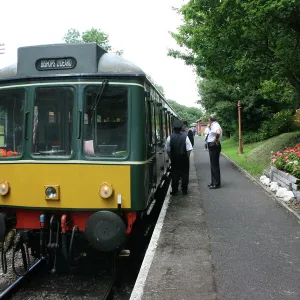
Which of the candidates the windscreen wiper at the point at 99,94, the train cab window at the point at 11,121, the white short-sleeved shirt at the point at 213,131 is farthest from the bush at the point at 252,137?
the train cab window at the point at 11,121

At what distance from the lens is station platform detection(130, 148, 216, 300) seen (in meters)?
4.06

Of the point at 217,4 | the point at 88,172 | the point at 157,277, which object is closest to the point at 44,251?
the point at 88,172

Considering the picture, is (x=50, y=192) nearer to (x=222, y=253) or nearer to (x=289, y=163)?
(x=222, y=253)

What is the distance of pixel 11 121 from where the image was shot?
17.7 ft

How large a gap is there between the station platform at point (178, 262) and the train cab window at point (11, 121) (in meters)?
2.32

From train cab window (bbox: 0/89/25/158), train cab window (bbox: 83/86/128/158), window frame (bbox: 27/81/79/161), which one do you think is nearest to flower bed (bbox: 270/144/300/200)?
train cab window (bbox: 83/86/128/158)

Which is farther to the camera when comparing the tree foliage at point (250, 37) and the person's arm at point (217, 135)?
the tree foliage at point (250, 37)

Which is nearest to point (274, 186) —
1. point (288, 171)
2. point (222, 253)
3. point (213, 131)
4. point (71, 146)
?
point (288, 171)

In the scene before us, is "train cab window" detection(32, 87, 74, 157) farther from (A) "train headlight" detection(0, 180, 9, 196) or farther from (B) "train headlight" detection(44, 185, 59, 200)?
(A) "train headlight" detection(0, 180, 9, 196)

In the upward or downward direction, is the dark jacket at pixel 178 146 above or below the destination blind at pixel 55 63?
below

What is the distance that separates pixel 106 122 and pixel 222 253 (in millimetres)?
2327

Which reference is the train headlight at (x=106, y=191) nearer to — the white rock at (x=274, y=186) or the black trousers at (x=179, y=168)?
the black trousers at (x=179, y=168)

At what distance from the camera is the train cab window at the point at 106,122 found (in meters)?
5.13

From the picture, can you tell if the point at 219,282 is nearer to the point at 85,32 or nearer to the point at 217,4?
the point at 217,4
